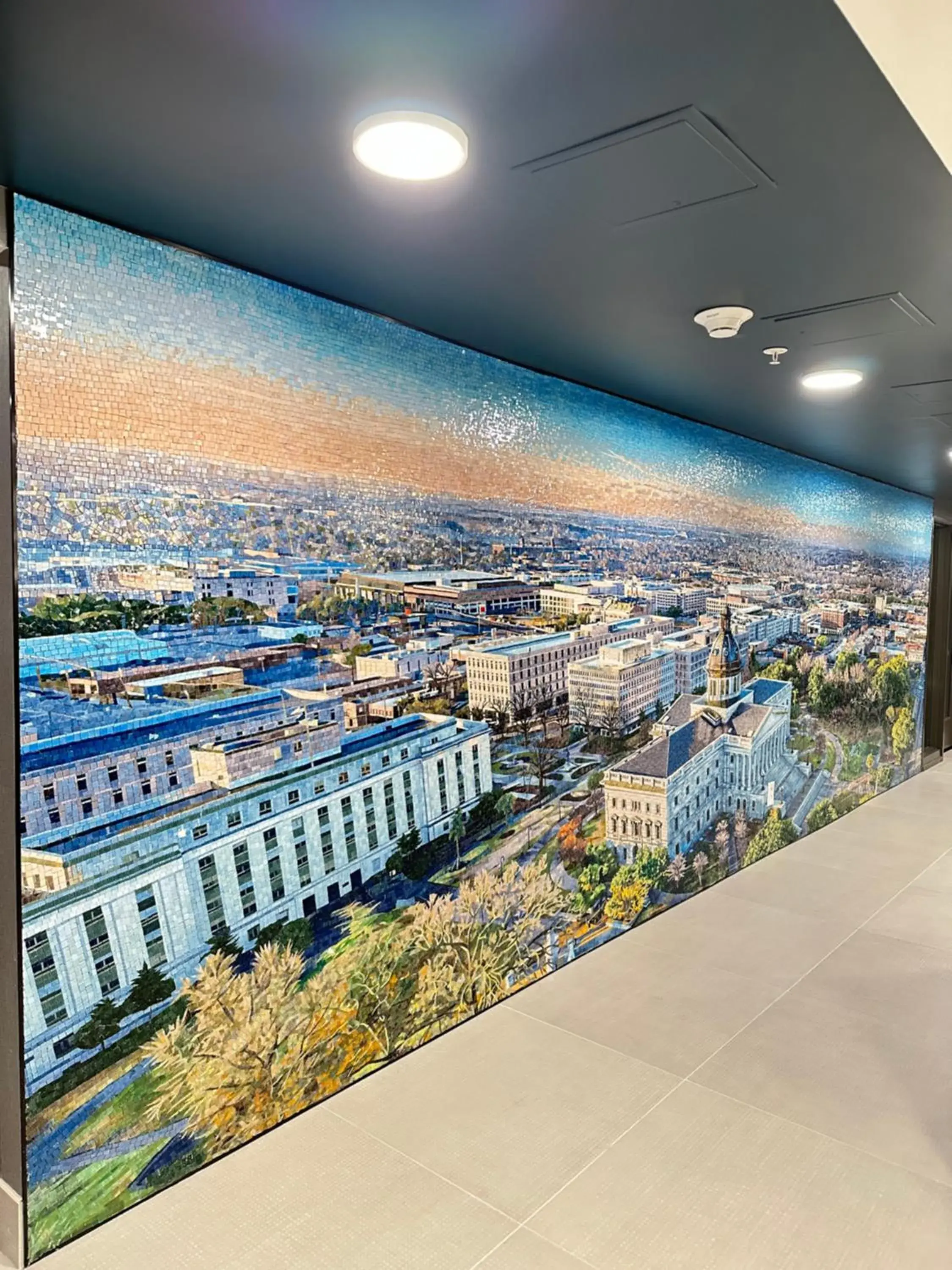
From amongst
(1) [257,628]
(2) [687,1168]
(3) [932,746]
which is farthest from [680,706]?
(3) [932,746]

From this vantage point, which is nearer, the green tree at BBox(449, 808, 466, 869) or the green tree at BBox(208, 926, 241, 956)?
the green tree at BBox(208, 926, 241, 956)

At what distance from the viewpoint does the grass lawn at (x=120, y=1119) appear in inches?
81.1

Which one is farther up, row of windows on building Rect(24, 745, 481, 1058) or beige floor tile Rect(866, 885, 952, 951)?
row of windows on building Rect(24, 745, 481, 1058)

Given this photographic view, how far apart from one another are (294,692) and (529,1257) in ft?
→ 5.11

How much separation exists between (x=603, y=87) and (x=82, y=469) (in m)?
1.38

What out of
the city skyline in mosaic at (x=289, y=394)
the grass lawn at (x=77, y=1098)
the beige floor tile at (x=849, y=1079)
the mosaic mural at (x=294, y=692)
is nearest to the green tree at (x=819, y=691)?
the mosaic mural at (x=294, y=692)

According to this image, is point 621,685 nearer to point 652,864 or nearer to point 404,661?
point 652,864

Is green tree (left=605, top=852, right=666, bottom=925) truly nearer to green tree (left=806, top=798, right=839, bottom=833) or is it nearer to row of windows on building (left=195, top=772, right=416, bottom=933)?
row of windows on building (left=195, top=772, right=416, bottom=933)

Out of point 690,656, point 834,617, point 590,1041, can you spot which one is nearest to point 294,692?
point 590,1041

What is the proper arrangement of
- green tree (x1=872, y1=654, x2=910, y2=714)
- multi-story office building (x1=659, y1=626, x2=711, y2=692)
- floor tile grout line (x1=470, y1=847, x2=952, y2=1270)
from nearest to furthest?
1. floor tile grout line (x1=470, y1=847, x2=952, y2=1270)
2. multi-story office building (x1=659, y1=626, x2=711, y2=692)
3. green tree (x1=872, y1=654, x2=910, y2=714)

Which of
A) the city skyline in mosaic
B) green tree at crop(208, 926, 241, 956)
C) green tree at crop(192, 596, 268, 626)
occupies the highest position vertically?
the city skyline in mosaic

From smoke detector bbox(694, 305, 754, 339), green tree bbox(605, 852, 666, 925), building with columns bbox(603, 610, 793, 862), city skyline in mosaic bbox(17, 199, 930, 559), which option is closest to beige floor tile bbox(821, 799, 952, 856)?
building with columns bbox(603, 610, 793, 862)

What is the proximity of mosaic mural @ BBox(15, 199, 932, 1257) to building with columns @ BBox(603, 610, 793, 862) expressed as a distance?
0.11 ft

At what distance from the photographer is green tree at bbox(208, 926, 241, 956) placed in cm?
233
